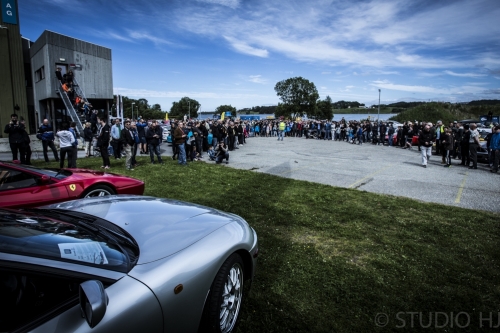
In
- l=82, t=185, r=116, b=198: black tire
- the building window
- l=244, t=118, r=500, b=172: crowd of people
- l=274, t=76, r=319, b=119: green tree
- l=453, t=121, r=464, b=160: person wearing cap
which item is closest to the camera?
l=82, t=185, r=116, b=198: black tire

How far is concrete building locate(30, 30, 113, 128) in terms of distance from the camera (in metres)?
25.5

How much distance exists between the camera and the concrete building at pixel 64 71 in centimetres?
2553

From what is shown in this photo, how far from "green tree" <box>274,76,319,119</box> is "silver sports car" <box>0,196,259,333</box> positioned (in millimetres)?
79401

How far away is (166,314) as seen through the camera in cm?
188

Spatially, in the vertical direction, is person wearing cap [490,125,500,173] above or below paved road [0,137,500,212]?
above

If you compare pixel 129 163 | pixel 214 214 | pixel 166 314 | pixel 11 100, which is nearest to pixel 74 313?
pixel 166 314

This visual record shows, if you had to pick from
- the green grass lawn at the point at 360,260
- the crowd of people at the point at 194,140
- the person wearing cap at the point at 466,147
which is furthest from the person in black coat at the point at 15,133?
the person wearing cap at the point at 466,147

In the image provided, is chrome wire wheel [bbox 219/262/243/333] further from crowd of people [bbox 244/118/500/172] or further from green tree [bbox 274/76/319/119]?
green tree [bbox 274/76/319/119]

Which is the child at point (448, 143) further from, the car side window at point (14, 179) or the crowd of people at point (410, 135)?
the car side window at point (14, 179)

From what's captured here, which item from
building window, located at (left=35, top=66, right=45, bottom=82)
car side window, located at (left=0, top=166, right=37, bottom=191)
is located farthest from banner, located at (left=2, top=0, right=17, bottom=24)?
car side window, located at (left=0, top=166, right=37, bottom=191)

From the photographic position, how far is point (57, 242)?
1.82 m

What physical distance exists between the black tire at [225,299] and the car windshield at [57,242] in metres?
0.75

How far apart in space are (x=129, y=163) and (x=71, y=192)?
20.2 ft

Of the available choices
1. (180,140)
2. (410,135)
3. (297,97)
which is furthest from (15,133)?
(297,97)
